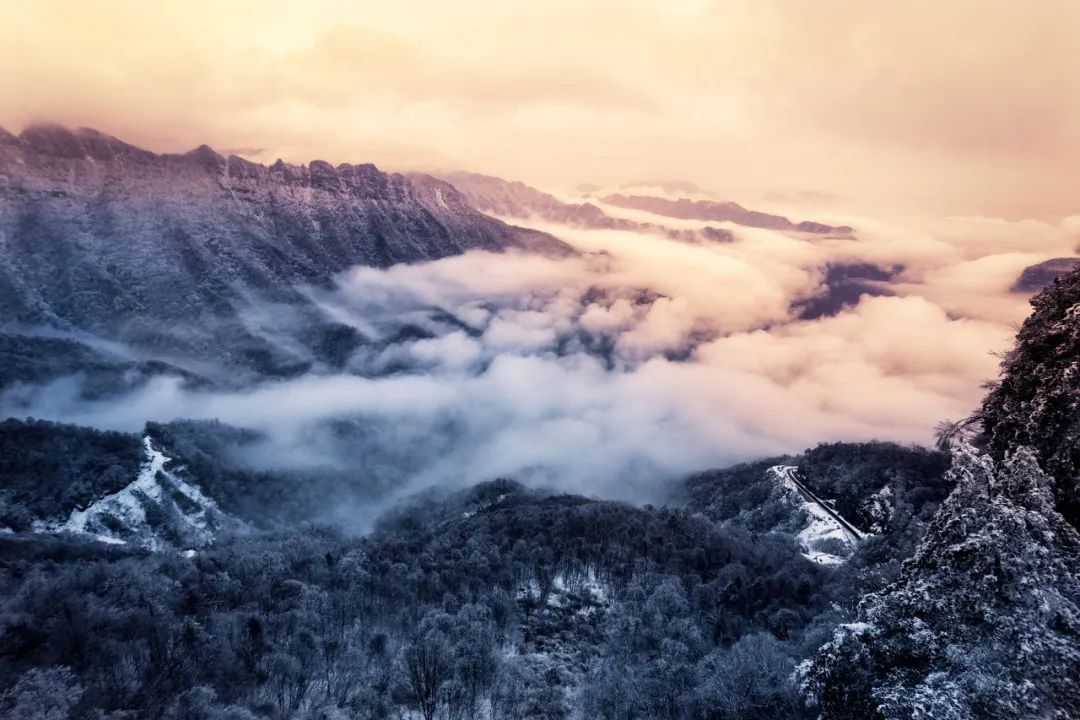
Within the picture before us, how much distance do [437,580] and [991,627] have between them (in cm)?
12151

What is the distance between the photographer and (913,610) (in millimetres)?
26547

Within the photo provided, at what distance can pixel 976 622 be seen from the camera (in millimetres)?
24281

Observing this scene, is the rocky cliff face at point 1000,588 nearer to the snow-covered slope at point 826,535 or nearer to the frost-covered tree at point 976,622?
the frost-covered tree at point 976,622

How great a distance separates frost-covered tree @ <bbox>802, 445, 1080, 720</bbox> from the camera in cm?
2155

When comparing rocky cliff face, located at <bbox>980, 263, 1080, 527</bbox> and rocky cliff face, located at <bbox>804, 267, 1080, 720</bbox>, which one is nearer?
rocky cliff face, located at <bbox>804, 267, 1080, 720</bbox>

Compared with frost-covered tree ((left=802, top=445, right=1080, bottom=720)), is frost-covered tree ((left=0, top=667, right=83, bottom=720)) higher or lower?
lower

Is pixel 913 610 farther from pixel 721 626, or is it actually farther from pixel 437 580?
pixel 437 580

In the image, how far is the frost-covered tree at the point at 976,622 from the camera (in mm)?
21547

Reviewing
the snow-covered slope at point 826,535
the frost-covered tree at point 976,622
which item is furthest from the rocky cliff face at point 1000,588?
the snow-covered slope at point 826,535

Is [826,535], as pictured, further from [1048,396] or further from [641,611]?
[1048,396]

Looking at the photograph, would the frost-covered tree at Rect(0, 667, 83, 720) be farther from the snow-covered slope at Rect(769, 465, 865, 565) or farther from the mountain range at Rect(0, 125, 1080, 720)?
the snow-covered slope at Rect(769, 465, 865, 565)

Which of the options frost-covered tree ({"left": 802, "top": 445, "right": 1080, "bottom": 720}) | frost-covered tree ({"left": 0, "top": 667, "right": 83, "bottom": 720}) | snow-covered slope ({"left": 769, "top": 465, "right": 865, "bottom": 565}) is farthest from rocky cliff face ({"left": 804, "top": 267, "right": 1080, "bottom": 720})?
snow-covered slope ({"left": 769, "top": 465, "right": 865, "bottom": 565})

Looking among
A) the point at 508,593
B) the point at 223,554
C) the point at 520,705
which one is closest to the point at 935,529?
the point at 520,705

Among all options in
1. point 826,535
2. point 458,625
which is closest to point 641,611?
point 458,625
